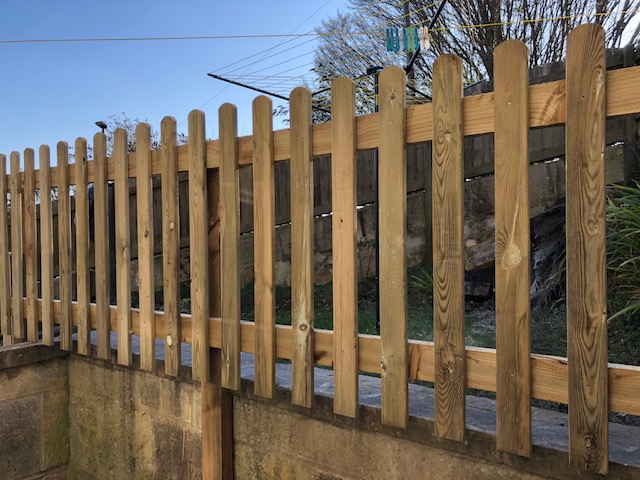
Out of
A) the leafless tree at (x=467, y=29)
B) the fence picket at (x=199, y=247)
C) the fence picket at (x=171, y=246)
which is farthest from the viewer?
the leafless tree at (x=467, y=29)

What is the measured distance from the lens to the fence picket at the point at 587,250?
1.22m

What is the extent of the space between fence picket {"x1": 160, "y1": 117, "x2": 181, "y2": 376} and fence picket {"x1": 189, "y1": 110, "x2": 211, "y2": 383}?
0.13 metres

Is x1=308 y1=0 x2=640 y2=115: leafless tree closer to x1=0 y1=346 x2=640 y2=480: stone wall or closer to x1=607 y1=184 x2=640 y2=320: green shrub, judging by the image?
x1=607 y1=184 x2=640 y2=320: green shrub

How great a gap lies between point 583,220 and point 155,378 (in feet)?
6.67

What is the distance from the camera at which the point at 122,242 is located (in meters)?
2.46

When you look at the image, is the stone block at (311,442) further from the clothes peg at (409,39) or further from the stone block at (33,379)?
the clothes peg at (409,39)

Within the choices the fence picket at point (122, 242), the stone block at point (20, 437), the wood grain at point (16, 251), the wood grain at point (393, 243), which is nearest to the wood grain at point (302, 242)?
the wood grain at point (393, 243)

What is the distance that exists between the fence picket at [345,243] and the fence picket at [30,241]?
2218mm

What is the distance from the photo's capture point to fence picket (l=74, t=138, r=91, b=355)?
2.67 m

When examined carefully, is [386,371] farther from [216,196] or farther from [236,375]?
Result: [216,196]

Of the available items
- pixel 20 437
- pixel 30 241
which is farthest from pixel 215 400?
pixel 30 241

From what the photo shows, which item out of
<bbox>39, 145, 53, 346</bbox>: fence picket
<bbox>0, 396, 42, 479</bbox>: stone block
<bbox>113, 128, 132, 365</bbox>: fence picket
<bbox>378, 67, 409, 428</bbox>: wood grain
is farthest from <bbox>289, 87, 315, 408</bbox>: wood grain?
<bbox>0, 396, 42, 479</bbox>: stone block

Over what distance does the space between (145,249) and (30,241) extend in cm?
116

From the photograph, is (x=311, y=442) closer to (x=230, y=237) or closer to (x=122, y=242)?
(x=230, y=237)
